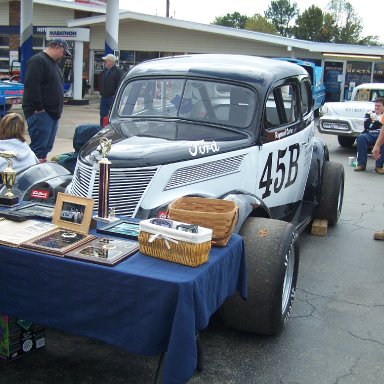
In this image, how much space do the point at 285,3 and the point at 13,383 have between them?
114 m

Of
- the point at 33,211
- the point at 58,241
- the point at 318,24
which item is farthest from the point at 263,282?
the point at 318,24

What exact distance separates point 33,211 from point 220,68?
7.93ft

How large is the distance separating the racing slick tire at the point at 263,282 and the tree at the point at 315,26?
210ft

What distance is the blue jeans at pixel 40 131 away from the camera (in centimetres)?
788

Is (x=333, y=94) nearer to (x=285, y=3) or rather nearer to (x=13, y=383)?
(x=13, y=383)

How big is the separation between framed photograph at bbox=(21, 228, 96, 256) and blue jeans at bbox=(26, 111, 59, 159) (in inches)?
191

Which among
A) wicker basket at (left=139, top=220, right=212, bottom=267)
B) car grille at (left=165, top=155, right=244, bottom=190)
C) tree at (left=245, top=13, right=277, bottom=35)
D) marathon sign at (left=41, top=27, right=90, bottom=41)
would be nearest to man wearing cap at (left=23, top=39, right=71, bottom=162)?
car grille at (left=165, top=155, right=244, bottom=190)

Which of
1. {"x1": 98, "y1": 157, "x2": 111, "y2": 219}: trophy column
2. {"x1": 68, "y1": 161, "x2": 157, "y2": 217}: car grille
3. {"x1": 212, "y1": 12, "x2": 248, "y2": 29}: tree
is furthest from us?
{"x1": 212, "y1": 12, "x2": 248, "y2": 29}: tree

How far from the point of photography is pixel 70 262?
289 cm

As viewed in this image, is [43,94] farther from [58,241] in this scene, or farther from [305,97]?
[58,241]

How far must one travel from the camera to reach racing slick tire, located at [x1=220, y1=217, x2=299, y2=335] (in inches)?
153

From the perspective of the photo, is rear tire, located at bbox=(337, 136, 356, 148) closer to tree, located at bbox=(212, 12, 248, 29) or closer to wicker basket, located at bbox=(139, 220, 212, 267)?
wicker basket, located at bbox=(139, 220, 212, 267)

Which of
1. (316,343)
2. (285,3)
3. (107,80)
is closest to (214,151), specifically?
(316,343)

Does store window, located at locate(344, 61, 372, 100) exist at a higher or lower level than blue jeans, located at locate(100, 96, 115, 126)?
higher
